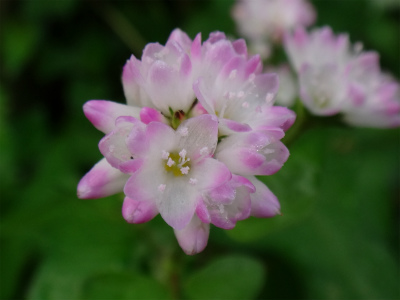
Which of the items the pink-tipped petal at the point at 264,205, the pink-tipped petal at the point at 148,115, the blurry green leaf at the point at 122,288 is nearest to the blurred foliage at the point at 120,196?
the blurry green leaf at the point at 122,288

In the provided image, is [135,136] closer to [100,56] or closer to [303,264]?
[303,264]

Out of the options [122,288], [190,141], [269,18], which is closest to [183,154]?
[190,141]

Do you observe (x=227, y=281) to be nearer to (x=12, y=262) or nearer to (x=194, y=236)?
(x=194, y=236)

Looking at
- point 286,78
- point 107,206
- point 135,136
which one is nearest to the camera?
point 135,136

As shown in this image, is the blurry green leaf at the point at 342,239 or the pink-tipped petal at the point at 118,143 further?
the blurry green leaf at the point at 342,239

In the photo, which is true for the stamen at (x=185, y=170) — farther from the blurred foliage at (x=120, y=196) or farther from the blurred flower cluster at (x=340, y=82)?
the blurred flower cluster at (x=340, y=82)

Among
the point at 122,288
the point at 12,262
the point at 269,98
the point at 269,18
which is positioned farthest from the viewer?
the point at 269,18


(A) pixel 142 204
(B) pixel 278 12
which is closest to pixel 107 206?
(A) pixel 142 204
